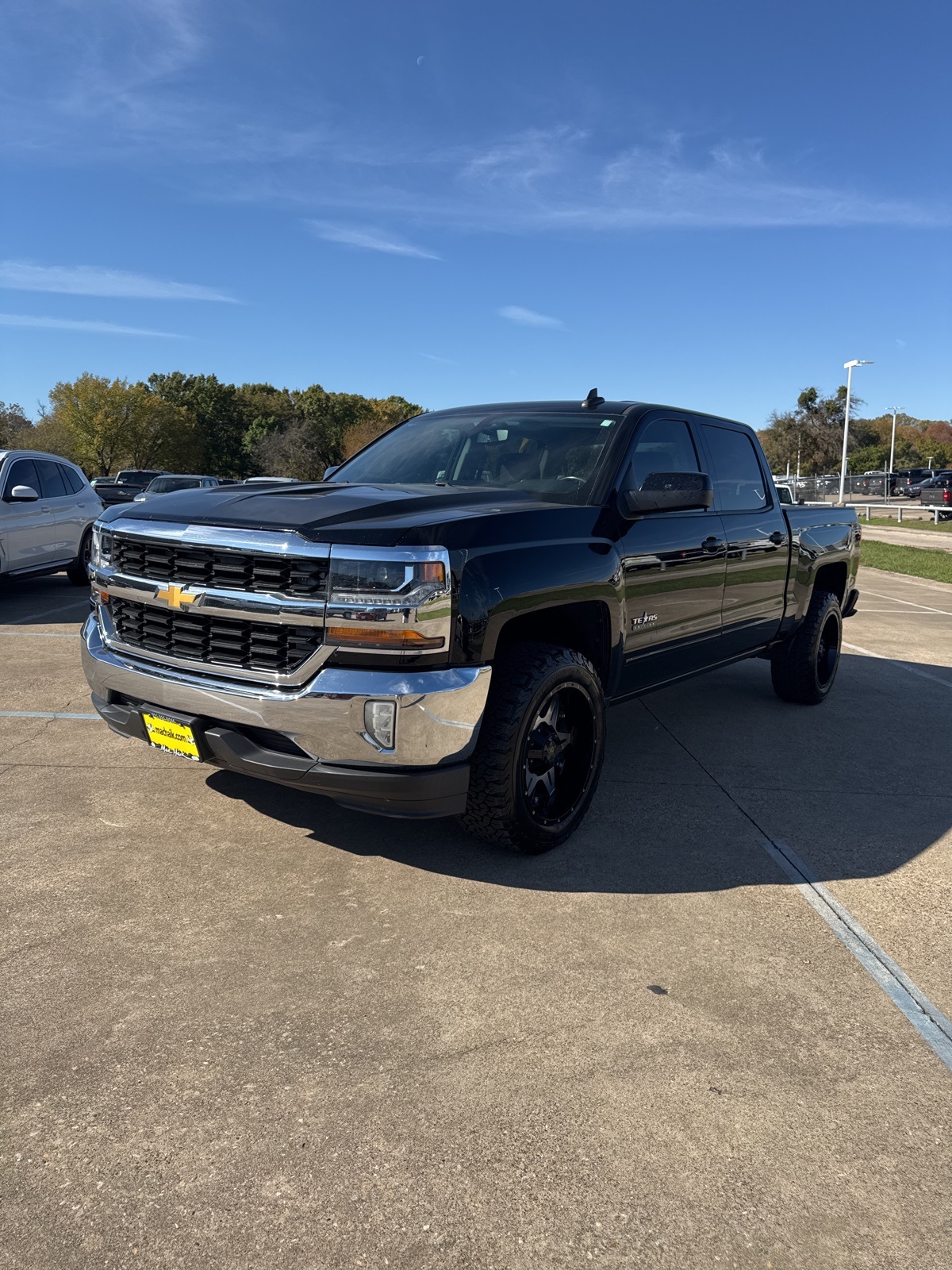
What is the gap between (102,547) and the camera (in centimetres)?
404

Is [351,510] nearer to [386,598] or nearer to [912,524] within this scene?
[386,598]

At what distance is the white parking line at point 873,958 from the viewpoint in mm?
2781

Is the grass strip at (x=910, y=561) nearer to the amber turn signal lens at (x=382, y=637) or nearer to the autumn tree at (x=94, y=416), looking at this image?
the amber turn signal lens at (x=382, y=637)

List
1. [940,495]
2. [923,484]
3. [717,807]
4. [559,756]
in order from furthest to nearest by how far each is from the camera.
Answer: [923,484]
[940,495]
[717,807]
[559,756]

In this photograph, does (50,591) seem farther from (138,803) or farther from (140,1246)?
(140,1246)

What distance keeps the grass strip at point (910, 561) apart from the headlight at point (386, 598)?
14690mm

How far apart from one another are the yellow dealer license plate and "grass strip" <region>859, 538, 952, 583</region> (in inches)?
586

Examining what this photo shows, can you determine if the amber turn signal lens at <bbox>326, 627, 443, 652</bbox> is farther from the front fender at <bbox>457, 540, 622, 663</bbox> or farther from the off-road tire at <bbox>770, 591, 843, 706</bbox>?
the off-road tire at <bbox>770, 591, 843, 706</bbox>

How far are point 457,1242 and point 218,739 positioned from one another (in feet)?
6.26

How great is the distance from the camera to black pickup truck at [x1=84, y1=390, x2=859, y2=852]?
3.23 m

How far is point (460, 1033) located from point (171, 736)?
160 centimetres

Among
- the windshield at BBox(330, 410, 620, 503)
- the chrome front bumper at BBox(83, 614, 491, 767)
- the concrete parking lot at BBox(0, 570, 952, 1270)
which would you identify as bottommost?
the concrete parking lot at BBox(0, 570, 952, 1270)

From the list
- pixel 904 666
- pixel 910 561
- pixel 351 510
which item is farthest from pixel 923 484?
pixel 351 510

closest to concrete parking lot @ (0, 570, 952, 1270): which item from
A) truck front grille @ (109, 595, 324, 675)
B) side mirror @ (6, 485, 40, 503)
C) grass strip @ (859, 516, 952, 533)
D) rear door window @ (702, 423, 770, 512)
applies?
truck front grille @ (109, 595, 324, 675)
